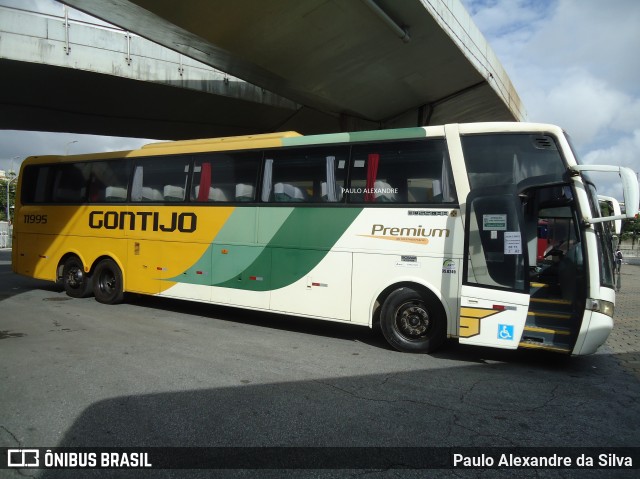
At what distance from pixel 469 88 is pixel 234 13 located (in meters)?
9.73

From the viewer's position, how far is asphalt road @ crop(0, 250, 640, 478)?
3.47 metres

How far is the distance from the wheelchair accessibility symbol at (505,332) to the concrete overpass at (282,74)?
875 centimetres

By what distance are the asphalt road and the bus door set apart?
20.1 inches

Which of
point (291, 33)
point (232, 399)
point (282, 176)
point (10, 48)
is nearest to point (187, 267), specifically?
point (282, 176)

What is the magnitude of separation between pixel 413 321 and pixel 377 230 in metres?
1.45

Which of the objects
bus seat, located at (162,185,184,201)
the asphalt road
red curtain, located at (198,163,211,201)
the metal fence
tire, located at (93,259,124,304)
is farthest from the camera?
the metal fence

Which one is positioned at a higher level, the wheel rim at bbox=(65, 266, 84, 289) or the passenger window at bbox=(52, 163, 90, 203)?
the passenger window at bbox=(52, 163, 90, 203)

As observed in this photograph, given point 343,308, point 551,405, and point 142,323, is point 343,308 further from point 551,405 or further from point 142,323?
point 142,323

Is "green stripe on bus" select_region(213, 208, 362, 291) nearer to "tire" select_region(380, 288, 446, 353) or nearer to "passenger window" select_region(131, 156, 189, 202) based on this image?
"tire" select_region(380, 288, 446, 353)

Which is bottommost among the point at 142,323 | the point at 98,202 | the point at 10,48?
the point at 142,323

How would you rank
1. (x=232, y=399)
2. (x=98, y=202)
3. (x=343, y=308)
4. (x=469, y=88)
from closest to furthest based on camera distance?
(x=232, y=399) → (x=343, y=308) → (x=98, y=202) → (x=469, y=88)

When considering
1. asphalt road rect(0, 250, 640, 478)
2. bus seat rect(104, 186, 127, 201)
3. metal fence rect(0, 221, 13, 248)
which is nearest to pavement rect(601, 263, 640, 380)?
asphalt road rect(0, 250, 640, 478)

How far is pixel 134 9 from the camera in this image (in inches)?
454

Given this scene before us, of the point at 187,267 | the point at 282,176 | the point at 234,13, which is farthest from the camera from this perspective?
the point at 234,13
